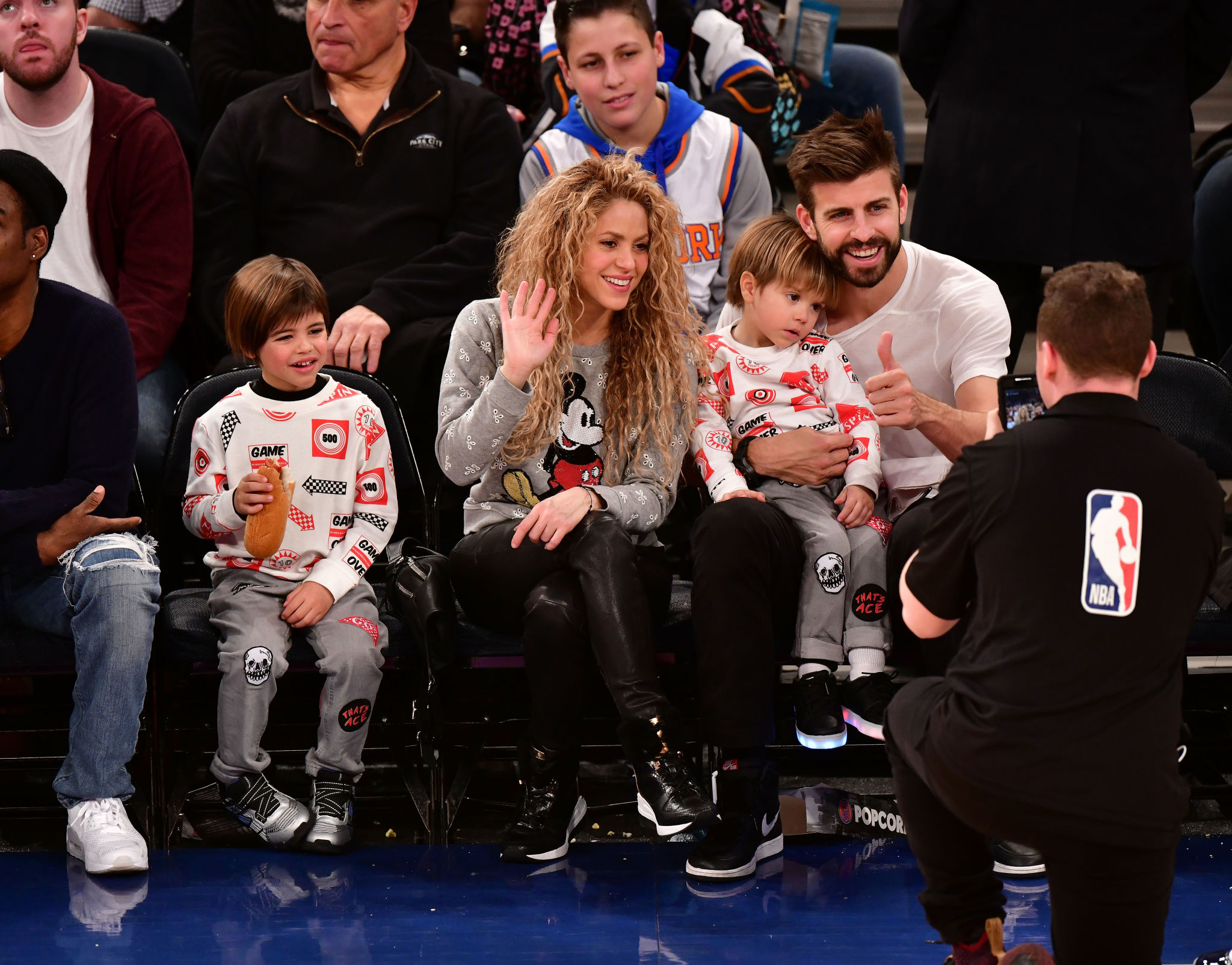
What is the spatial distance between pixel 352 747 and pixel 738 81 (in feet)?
7.79

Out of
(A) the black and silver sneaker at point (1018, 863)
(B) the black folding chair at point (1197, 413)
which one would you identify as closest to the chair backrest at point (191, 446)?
(A) the black and silver sneaker at point (1018, 863)

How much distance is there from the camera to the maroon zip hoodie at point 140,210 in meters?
3.77

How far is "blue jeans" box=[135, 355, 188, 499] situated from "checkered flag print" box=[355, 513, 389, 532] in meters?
0.54

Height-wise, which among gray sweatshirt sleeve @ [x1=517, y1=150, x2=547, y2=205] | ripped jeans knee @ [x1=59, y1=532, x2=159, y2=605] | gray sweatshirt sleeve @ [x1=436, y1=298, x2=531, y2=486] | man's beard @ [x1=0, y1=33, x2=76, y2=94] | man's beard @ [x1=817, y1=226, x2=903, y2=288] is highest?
man's beard @ [x1=0, y1=33, x2=76, y2=94]

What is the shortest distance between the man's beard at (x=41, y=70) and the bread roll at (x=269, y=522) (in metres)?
1.40

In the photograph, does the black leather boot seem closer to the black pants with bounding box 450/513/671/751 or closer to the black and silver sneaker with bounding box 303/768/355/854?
the black pants with bounding box 450/513/671/751

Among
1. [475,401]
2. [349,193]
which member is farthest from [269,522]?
[349,193]

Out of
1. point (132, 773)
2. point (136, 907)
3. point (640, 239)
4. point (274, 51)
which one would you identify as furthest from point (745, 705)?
point (274, 51)

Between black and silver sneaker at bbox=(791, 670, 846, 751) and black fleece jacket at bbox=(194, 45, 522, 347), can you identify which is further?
black fleece jacket at bbox=(194, 45, 522, 347)

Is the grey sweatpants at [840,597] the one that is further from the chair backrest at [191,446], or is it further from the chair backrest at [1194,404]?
the chair backrest at [191,446]

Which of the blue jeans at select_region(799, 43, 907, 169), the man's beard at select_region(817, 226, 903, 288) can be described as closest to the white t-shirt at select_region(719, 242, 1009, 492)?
the man's beard at select_region(817, 226, 903, 288)

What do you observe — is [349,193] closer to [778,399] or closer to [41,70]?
[41,70]

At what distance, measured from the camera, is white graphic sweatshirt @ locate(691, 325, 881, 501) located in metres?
3.30

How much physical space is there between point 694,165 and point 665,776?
187 cm
